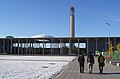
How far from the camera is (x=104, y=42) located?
10938cm

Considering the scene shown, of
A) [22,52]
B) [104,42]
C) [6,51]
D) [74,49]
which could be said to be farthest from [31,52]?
[104,42]

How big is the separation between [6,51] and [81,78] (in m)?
111

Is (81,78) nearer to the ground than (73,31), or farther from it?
nearer to the ground

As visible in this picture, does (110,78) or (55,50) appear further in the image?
(55,50)

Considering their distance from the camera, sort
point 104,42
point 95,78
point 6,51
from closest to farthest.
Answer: point 95,78, point 104,42, point 6,51

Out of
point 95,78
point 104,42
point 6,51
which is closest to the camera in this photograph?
point 95,78

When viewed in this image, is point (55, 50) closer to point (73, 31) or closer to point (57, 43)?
point (57, 43)

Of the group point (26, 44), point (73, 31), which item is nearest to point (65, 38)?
point (73, 31)

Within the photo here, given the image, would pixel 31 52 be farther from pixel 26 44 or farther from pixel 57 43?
pixel 57 43

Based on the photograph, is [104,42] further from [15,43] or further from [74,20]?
[15,43]

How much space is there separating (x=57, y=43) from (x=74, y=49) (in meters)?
9.02

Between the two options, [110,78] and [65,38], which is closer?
[110,78]

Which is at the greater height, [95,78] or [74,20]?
[74,20]

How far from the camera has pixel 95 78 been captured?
1488 centimetres
